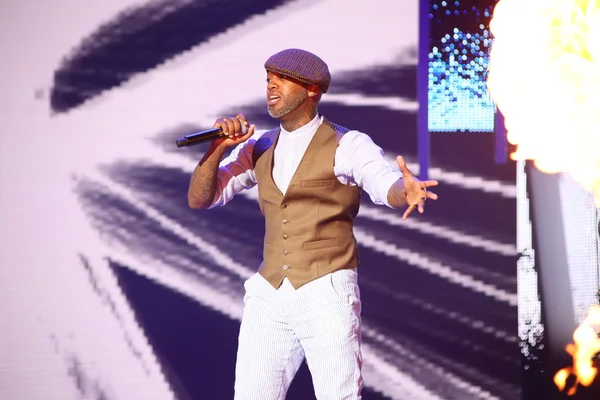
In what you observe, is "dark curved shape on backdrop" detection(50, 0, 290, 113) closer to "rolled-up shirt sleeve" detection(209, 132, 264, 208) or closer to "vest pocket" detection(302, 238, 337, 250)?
"rolled-up shirt sleeve" detection(209, 132, 264, 208)

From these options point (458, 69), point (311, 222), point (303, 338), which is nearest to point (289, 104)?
point (311, 222)

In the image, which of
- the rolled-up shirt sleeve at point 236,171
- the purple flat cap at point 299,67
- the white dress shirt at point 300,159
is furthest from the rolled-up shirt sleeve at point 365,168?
the rolled-up shirt sleeve at point 236,171

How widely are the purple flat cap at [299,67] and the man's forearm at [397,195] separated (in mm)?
484

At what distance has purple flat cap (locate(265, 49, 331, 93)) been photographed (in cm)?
246

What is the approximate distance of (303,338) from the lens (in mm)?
2414

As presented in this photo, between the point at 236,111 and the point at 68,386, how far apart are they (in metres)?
1.55

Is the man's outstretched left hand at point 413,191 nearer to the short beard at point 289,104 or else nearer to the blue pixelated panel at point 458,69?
the short beard at point 289,104

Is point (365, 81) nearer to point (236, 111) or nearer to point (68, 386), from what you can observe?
point (236, 111)

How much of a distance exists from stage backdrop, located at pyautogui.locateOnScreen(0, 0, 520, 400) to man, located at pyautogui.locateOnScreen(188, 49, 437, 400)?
1.05 metres

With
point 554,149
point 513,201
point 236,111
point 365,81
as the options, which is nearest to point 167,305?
point 236,111

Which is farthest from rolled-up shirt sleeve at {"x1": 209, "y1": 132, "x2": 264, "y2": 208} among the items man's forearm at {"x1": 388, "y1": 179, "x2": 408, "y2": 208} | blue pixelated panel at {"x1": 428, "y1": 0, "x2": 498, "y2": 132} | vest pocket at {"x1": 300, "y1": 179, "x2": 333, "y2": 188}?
blue pixelated panel at {"x1": 428, "y1": 0, "x2": 498, "y2": 132}

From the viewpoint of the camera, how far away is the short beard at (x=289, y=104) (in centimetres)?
249

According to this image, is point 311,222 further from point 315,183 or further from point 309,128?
point 309,128

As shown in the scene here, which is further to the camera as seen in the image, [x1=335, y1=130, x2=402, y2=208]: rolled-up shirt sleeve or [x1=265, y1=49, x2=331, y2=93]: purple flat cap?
[x1=265, y1=49, x2=331, y2=93]: purple flat cap
